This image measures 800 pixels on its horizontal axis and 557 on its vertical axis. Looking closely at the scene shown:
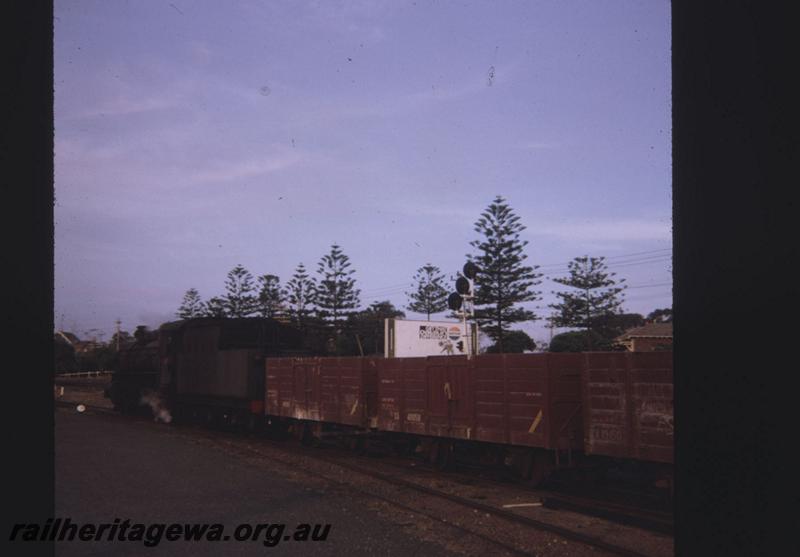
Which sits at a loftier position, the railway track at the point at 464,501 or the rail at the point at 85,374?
the railway track at the point at 464,501

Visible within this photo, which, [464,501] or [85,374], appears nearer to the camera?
[464,501]

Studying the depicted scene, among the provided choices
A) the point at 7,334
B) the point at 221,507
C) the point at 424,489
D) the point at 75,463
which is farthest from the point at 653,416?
the point at 75,463

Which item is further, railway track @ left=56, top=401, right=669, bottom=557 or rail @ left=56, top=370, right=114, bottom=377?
rail @ left=56, top=370, right=114, bottom=377

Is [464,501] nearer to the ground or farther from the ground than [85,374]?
farther from the ground

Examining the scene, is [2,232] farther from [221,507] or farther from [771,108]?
[221,507]

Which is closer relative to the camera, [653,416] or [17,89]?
[17,89]

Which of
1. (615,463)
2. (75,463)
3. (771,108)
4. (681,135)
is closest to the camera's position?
(771,108)

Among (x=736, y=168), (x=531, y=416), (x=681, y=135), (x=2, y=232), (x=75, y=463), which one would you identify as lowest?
(x=75, y=463)

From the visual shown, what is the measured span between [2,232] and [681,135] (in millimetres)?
1533

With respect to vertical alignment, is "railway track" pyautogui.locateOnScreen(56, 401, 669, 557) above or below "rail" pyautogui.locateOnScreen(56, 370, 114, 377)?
above

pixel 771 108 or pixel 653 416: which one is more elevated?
pixel 771 108

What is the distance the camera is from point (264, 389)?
20.1 meters

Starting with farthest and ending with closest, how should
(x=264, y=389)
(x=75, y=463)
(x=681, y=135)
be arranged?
(x=264, y=389) < (x=75, y=463) < (x=681, y=135)

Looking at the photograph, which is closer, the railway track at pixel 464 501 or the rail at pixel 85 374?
the railway track at pixel 464 501
